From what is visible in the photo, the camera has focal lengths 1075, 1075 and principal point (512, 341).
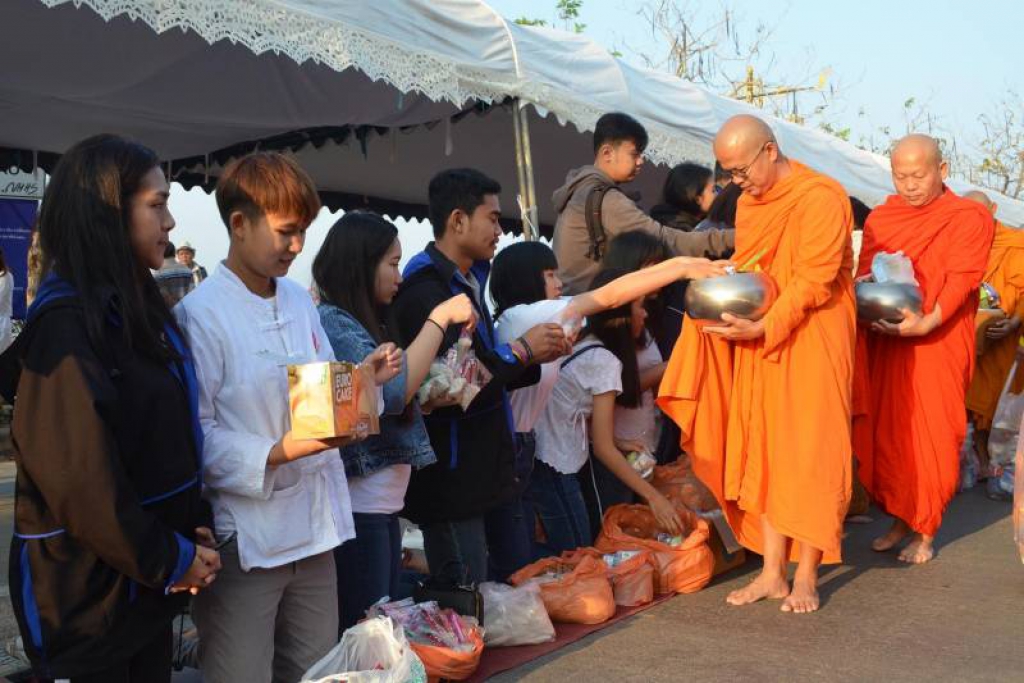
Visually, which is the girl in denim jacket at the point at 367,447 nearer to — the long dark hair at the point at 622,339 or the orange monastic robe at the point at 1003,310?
the long dark hair at the point at 622,339

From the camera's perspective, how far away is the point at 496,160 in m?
8.81

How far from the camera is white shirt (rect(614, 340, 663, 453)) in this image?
4938 mm

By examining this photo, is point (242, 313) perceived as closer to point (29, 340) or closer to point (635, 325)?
point (29, 340)

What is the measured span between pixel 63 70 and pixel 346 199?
3.86 m

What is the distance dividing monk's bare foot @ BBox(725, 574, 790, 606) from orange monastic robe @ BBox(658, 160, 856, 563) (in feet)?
0.50

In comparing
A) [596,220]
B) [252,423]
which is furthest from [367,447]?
[596,220]

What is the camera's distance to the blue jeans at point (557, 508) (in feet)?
15.0

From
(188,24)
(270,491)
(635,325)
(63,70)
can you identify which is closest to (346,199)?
(63,70)

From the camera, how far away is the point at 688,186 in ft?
19.9

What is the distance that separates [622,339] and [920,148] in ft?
5.80

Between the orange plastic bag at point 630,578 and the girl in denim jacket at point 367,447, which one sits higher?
the girl in denim jacket at point 367,447

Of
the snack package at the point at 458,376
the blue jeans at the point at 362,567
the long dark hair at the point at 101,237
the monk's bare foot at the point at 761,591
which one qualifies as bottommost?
the monk's bare foot at the point at 761,591

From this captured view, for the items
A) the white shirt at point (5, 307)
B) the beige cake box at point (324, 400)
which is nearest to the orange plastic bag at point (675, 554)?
the beige cake box at point (324, 400)

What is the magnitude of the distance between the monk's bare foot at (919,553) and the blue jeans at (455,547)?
2389 mm
